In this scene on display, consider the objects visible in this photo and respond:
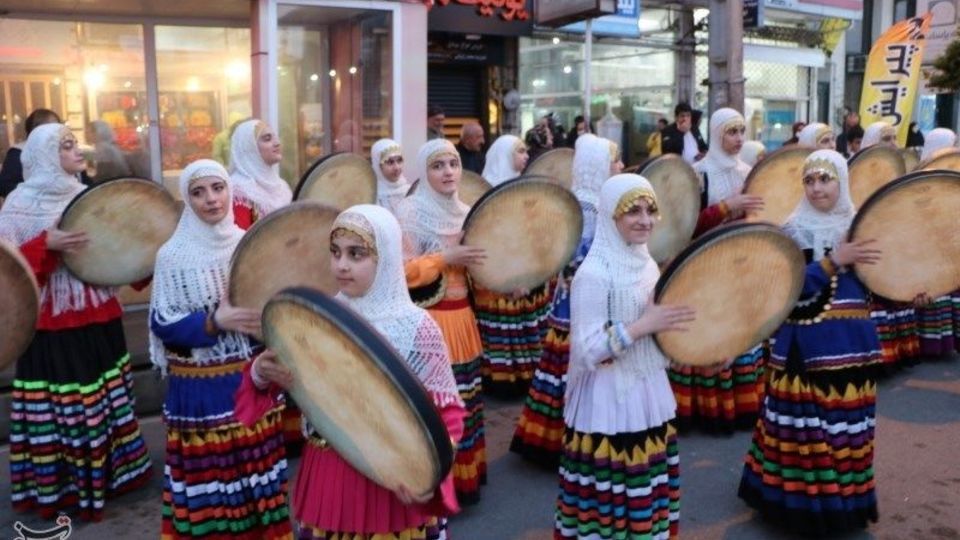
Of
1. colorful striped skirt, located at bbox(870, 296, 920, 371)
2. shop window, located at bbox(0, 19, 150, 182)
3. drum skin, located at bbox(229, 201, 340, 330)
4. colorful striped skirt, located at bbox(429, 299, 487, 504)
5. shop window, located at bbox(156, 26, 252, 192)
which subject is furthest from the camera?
shop window, located at bbox(156, 26, 252, 192)

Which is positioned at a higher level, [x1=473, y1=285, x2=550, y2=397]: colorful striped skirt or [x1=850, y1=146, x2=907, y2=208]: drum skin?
[x1=850, y1=146, x2=907, y2=208]: drum skin

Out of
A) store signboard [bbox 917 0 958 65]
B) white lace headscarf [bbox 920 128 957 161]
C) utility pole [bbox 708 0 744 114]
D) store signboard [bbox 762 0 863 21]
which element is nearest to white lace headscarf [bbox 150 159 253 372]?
utility pole [bbox 708 0 744 114]

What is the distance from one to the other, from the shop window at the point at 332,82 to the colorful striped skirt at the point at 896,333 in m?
4.79

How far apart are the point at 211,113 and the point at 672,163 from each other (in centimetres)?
564

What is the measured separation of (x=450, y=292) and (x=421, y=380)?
1563 mm

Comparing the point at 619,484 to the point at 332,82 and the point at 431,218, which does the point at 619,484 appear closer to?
Result: the point at 431,218

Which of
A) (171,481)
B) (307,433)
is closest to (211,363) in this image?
(171,481)

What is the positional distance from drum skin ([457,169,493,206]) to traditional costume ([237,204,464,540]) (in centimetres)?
283

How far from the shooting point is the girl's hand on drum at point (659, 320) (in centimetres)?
288

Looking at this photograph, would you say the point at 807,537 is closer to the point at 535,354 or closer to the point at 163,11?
the point at 535,354

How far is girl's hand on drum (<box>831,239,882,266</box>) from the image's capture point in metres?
3.54

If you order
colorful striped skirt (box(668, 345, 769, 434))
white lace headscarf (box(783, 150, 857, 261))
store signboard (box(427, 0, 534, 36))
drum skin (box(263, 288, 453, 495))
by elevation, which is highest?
store signboard (box(427, 0, 534, 36))

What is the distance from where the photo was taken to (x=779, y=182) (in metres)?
5.09

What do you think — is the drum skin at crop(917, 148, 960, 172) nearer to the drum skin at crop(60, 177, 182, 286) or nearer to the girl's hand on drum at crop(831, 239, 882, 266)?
the girl's hand on drum at crop(831, 239, 882, 266)
